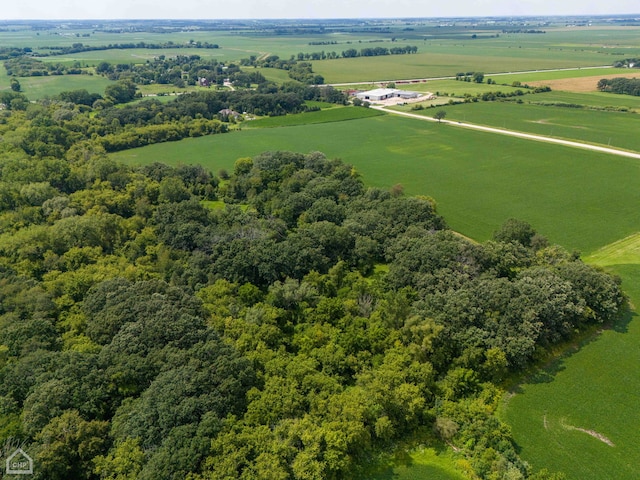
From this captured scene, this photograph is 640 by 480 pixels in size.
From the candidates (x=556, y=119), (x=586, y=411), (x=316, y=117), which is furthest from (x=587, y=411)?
(x=316, y=117)

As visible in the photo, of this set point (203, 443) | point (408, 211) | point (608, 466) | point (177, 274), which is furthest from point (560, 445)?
point (177, 274)

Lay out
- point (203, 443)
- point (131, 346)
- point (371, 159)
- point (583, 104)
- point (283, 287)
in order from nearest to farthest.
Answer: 1. point (203, 443)
2. point (131, 346)
3. point (283, 287)
4. point (371, 159)
5. point (583, 104)

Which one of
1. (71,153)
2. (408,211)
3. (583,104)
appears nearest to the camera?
(408,211)

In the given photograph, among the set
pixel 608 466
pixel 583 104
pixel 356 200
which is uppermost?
pixel 583 104

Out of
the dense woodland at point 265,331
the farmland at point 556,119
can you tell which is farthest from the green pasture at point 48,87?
the farmland at point 556,119

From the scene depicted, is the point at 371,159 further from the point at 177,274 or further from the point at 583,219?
the point at 177,274

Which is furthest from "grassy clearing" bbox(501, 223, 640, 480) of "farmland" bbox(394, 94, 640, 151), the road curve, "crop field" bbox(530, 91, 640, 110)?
"crop field" bbox(530, 91, 640, 110)

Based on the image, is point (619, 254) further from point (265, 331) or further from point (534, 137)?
point (534, 137)
